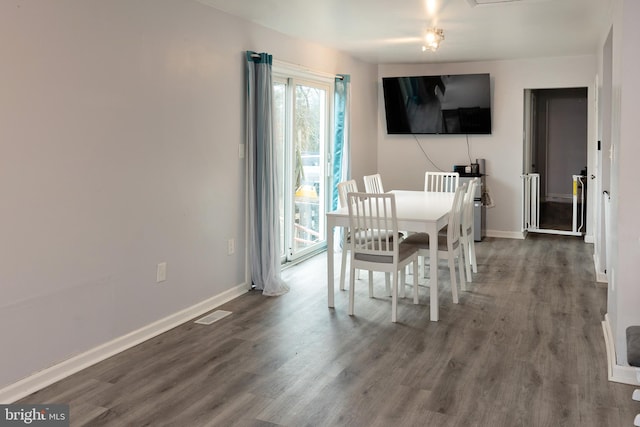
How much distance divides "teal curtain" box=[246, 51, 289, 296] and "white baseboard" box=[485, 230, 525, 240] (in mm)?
3877

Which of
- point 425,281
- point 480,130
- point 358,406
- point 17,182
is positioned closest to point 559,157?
point 480,130

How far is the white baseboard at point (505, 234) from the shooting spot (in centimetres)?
739

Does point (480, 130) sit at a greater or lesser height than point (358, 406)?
greater

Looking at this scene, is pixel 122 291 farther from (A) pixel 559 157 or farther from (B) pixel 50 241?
(A) pixel 559 157

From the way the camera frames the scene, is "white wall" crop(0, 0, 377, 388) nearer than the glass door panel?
Yes

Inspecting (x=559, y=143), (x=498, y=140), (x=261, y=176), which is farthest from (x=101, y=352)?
(x=559, y=143)

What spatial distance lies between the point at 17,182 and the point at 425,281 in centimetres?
357

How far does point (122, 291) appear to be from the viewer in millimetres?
3469

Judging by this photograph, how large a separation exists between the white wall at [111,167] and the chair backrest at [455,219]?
177cm

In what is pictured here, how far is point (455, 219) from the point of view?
14.7 ft

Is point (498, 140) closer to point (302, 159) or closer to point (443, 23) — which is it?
point (443, 23)

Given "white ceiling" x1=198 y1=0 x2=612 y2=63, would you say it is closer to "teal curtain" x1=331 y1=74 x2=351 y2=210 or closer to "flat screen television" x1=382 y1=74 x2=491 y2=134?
"teal curtain" x1=331 y1=74 x2=351 y2=210

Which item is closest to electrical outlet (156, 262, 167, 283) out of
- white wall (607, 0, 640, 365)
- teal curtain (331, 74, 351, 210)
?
white wall (607, 0, 640, 365)

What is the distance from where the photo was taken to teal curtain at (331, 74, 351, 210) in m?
6.46
